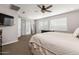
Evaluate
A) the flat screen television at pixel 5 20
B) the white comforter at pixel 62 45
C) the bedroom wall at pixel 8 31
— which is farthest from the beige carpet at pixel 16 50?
the flat screen television at pixel 5 20

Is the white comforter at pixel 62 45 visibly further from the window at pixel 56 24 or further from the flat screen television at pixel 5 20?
the flat screen television at pixel 5 20

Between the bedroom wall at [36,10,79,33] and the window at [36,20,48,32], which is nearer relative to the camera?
the bedroom wall at [36,10,79,33]

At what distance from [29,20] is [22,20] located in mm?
570

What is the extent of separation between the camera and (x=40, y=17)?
178 inches

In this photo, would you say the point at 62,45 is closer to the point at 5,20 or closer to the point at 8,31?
the point at 5,20

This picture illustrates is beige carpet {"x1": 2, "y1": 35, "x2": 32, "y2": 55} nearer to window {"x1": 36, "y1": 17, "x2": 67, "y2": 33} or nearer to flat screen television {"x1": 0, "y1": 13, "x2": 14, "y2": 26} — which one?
flat screen television {"x1": 0, "y1": 13, "x2": 14, "y2": 26}

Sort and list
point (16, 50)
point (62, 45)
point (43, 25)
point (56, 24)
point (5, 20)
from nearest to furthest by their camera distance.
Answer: point (62, 45), point (16, 50), point (5, 20), point (56, 24), point (43, 25)

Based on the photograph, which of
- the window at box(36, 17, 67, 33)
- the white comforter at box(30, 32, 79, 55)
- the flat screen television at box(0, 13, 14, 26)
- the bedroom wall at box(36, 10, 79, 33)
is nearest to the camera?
the white comforter at box(30, 32, 79, 55)

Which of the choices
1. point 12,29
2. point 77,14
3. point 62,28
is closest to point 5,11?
point 12,29

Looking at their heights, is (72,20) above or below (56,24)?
above

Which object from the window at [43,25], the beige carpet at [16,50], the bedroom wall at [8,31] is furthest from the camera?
the window at [43,25]

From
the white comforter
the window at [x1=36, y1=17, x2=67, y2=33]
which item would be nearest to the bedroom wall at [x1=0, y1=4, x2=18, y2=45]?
the window at [x1=36, y1=17, x2=67, y2=33]

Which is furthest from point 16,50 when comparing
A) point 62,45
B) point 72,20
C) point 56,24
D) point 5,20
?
point 72,20

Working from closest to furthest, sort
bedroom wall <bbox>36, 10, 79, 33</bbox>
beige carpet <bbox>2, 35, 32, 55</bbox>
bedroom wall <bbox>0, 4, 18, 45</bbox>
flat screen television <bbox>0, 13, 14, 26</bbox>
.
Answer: beige carpet <bbox>2, 35, 32, 55</bbox>, flat screen television <bbox>0, 13, 14, 26</bbox>, bedroom wall <bbox>0, 4, 18, 45</bbox>, bedroom wall <bbox>36, 10, 79, 33</bbox>
